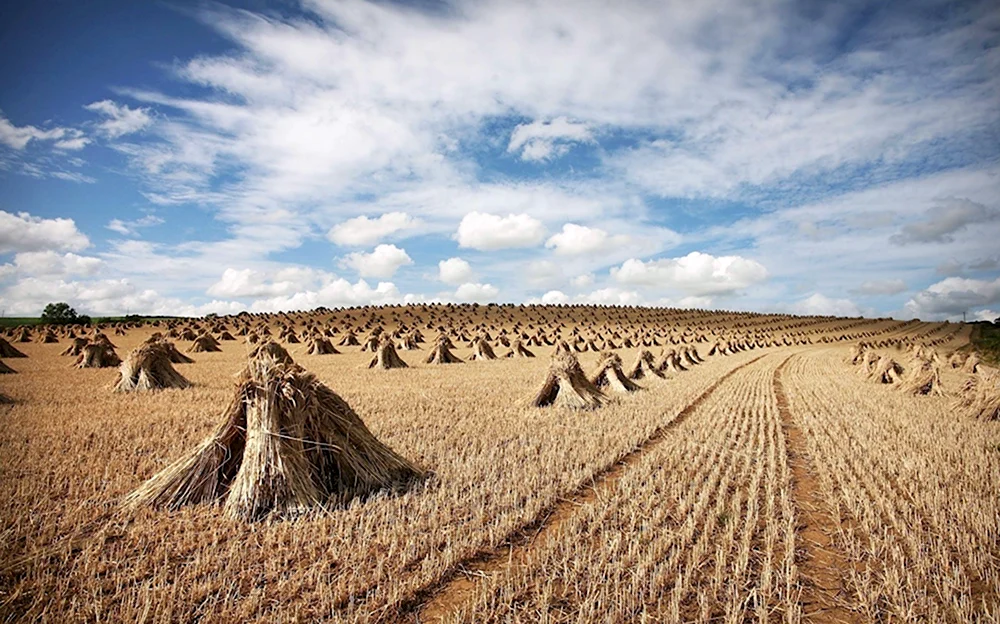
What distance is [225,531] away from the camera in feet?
16.4

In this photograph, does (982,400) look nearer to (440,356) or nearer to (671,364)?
(671,364)

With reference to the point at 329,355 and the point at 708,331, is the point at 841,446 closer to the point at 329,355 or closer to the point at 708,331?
the point at 329,355

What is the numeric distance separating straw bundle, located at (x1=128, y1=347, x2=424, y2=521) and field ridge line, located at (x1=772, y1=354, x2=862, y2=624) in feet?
14.3

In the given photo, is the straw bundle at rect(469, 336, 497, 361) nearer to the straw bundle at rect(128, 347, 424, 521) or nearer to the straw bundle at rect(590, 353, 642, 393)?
the straw bundle at rect(590, 353, 642, 393)

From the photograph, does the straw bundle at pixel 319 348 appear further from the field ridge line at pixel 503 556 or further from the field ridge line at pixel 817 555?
the field ridge line at pixel 817 555

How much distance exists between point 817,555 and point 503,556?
311 cm

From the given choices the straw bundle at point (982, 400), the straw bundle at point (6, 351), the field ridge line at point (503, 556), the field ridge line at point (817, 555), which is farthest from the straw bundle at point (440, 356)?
the field ridge line at point (817, 555)

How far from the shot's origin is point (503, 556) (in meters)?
4.78

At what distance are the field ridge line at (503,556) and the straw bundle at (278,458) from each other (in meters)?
1.89

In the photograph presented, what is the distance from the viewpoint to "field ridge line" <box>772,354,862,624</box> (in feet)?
13.6

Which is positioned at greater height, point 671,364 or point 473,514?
point 671,364

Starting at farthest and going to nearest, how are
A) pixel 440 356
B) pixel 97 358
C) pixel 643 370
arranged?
pixel 440 356 → pixel 643 370 → pixel 97 358

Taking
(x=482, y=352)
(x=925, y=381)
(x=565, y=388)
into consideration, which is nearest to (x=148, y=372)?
(x=565, y=388)

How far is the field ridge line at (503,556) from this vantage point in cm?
391
